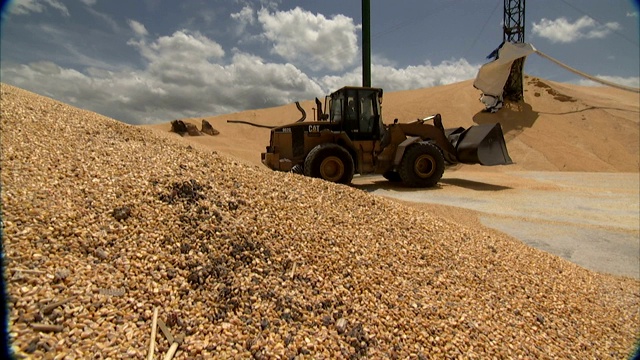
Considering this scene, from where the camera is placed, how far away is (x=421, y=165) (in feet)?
29.2

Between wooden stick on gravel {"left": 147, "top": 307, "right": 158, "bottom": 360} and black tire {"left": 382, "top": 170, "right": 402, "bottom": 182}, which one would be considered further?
black tire {"left": 382, "top": 170, "right": 402, "bottom": 182}

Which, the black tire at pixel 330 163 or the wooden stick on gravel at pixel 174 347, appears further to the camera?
the black tire at pixel 330 163

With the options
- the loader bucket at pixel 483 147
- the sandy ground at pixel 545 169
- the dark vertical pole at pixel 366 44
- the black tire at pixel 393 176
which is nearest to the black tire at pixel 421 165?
the sandy ground at pixel 545 169

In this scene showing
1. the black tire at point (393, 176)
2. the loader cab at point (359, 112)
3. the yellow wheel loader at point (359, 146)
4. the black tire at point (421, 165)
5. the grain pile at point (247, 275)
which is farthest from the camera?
the black tire at point (393, 176)

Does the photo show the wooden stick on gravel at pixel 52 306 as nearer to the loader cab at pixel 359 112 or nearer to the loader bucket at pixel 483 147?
the loader cab at pixel 359 112

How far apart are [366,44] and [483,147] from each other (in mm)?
7854

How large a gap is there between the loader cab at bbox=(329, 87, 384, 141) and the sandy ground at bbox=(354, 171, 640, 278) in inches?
52.8

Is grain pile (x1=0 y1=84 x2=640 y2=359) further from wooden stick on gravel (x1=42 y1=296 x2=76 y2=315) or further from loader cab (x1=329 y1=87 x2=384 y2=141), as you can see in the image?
loader cab (x1=329 y1=87 x2=384 y2=141)

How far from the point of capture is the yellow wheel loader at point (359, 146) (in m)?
8.13

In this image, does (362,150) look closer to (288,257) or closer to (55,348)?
(288,257)

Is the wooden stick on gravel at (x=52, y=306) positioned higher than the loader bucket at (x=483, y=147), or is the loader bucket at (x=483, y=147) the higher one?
the loader bucket at (x=483, y=147)

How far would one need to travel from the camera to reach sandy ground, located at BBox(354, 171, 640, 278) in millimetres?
4590

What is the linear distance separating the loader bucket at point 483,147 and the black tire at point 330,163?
309 centimetres

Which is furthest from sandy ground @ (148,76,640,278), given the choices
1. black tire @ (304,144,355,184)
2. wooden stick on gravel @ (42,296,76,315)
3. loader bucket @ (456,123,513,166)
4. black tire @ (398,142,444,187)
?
wooden stick on gravel @ (42,296,76,315)
